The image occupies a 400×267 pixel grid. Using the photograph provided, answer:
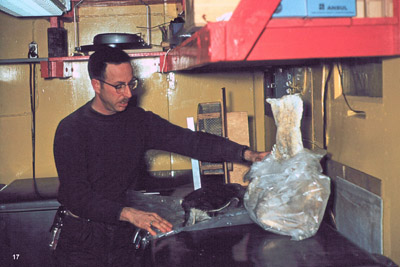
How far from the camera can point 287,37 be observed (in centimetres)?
137

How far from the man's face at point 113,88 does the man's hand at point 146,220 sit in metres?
0.64

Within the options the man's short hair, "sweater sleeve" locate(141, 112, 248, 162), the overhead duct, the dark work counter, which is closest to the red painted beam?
the dark work counter

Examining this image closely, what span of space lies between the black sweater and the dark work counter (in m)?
0.43

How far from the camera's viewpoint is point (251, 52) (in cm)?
134

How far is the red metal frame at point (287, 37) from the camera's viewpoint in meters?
1.28

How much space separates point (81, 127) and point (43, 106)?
1567 mm

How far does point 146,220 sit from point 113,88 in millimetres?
825

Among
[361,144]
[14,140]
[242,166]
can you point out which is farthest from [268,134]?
[14,140]

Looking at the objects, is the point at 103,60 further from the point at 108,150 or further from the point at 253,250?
the point at 253,250

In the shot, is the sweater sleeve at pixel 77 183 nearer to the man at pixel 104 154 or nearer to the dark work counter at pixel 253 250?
the man at pixel 104 154

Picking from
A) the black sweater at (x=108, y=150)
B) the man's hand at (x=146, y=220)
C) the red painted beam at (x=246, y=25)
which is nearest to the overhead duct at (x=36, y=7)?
the black sweater at (x=108, y=150)

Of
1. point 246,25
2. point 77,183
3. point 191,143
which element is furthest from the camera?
point 191,143

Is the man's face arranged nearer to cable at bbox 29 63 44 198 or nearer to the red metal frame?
the red metal frame

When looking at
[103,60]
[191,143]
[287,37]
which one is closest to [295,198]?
[287,37]
